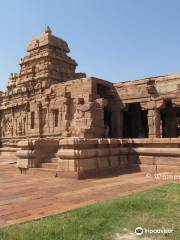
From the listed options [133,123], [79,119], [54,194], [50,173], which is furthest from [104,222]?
[133,123]

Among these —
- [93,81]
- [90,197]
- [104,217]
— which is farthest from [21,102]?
[104,217]

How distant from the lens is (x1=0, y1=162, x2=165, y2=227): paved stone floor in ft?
15.5

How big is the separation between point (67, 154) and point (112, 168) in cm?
203

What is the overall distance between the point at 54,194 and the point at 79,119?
10.9 metres

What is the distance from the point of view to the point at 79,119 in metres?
17.1

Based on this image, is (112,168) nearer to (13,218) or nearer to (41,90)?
(13,218)

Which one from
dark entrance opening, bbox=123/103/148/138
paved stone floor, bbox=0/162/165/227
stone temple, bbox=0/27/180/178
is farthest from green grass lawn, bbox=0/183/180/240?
dark entrance opening, bbox=123/103/148/138

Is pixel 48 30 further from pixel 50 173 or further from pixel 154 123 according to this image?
pixel 50 173

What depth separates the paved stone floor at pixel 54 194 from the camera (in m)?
4.73

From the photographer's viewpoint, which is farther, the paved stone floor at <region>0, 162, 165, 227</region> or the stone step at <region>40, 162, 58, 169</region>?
the stone step at <region>40, 162, 58, 169</region>

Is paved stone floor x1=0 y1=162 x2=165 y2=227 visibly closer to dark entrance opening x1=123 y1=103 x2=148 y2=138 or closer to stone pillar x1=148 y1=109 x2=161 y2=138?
stone pillar x1=148 y1=109 x2=161 y2=138

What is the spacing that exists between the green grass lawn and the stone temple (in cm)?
393

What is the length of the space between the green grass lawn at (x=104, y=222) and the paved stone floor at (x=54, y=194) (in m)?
0.45

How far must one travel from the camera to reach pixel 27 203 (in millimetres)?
5422
